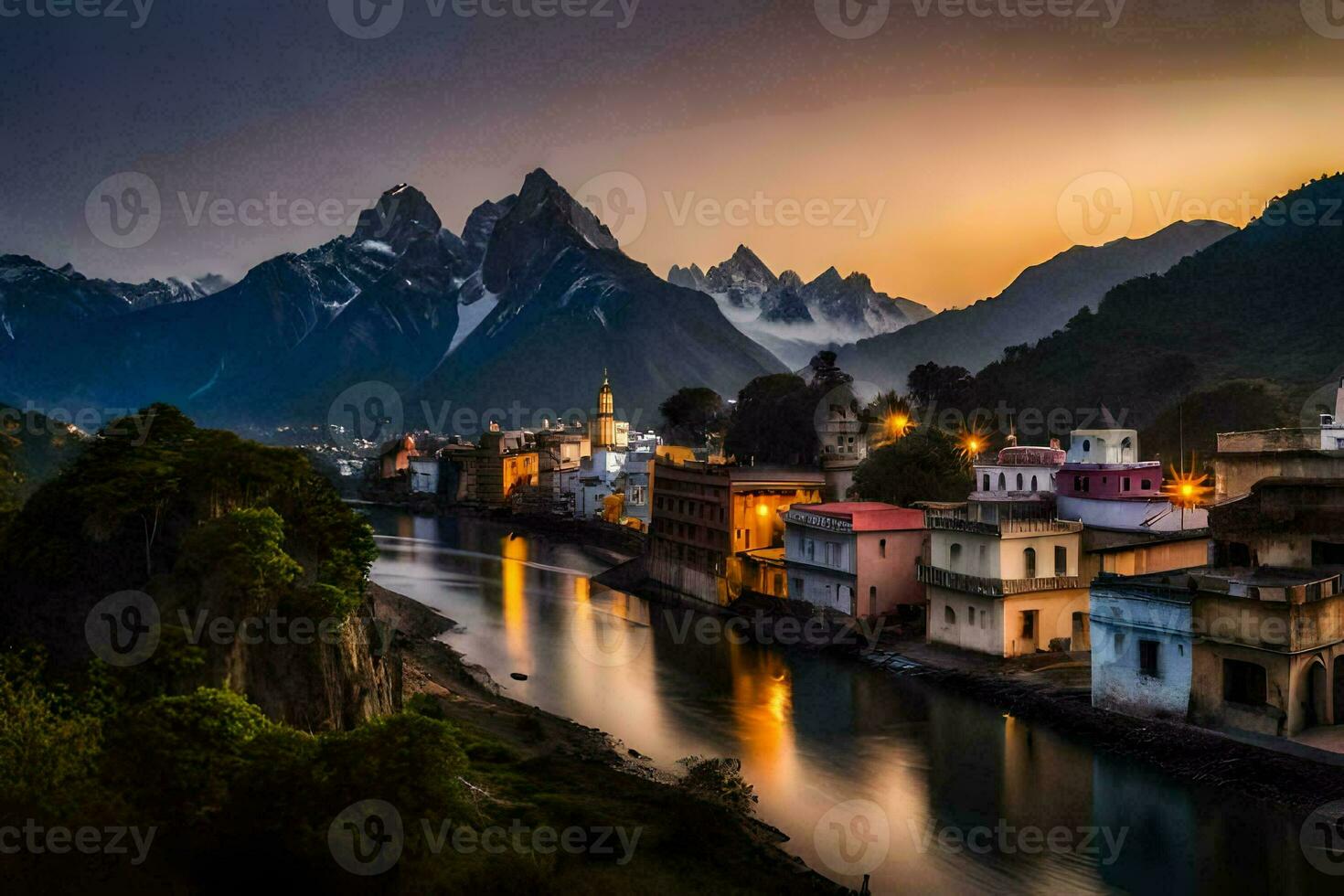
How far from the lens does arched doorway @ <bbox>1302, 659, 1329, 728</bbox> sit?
15258mm

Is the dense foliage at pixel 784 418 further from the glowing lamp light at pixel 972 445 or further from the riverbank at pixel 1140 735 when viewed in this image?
the riverbank at pixel 1140 735

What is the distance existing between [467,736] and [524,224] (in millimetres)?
145889

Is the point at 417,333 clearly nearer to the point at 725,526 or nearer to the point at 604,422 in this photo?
the point at 604,422

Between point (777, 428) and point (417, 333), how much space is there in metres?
130

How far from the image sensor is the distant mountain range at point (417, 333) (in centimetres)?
12294

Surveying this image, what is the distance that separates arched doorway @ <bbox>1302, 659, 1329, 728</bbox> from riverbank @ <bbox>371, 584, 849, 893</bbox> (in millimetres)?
8062

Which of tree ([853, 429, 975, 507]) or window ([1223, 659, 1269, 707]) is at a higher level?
tree ([853, 429, 975, 507])

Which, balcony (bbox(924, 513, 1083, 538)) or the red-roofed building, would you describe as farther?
the red-roofed building

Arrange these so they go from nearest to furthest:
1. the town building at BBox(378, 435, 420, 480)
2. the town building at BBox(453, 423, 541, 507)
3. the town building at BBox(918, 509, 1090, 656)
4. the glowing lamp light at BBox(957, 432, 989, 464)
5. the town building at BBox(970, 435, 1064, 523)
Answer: the town building at BBox(918, 509, 1090, 656)
the town building at BBox(970, 435, 1064, 523)
the glowing lamp light at BBox(957, 432, 989, 464)
the town building at BBox(453, 423, 541, 507)
the town building at BBox(378, 435, 420, 480)

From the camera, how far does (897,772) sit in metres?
16.5

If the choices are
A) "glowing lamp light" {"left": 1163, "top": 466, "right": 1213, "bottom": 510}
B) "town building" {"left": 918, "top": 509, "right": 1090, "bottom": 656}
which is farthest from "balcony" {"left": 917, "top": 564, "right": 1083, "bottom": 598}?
"glowing lamp light" {"left": 1163, "top": 466, "right": 1213, "bottom": 510}

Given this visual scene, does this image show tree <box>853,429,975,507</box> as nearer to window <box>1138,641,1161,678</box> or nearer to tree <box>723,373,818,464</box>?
window <box>1138,641,1161,678</box>

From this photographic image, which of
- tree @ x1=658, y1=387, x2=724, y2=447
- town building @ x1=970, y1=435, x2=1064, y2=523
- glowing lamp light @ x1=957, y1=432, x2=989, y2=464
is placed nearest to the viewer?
town building @ x1=970, y1=435, x2=1064, y2=523

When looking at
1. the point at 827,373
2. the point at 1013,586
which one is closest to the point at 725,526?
the point at 1013,586
